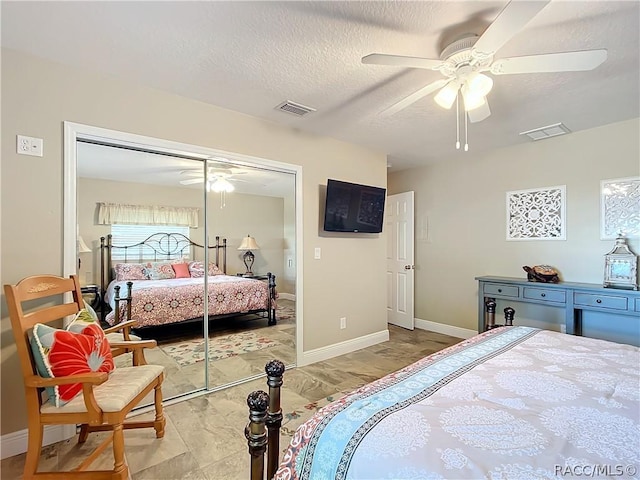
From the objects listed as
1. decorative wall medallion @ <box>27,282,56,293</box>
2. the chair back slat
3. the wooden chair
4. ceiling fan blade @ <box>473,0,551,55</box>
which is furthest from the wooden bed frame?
ceiling fan blade @ <box>473,0,551,55</box>

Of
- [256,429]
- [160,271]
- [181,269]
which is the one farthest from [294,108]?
[256,429]

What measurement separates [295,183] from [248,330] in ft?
5.67

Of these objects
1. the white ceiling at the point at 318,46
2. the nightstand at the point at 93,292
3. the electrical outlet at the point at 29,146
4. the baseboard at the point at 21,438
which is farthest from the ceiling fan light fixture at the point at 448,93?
the baseboard at the point at 21,438

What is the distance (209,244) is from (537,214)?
3614 millimetres

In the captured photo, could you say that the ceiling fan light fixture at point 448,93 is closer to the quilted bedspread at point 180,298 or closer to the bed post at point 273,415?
the bed post at point 273,415

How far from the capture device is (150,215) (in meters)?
3.18

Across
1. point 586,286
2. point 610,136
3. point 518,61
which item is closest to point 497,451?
point 518,61

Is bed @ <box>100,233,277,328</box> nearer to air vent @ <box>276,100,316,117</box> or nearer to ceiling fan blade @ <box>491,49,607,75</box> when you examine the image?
air vent @ <box>276,100,316,117</box>

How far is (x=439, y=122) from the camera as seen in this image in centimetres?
304

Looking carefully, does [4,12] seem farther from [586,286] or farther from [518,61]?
[586,286]

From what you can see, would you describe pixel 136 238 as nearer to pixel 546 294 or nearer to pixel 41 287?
pixel 41 287

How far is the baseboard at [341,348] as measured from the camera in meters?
3.32

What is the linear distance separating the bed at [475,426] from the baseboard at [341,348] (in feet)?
6.67

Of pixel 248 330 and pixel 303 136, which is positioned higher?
pixel 303 136
